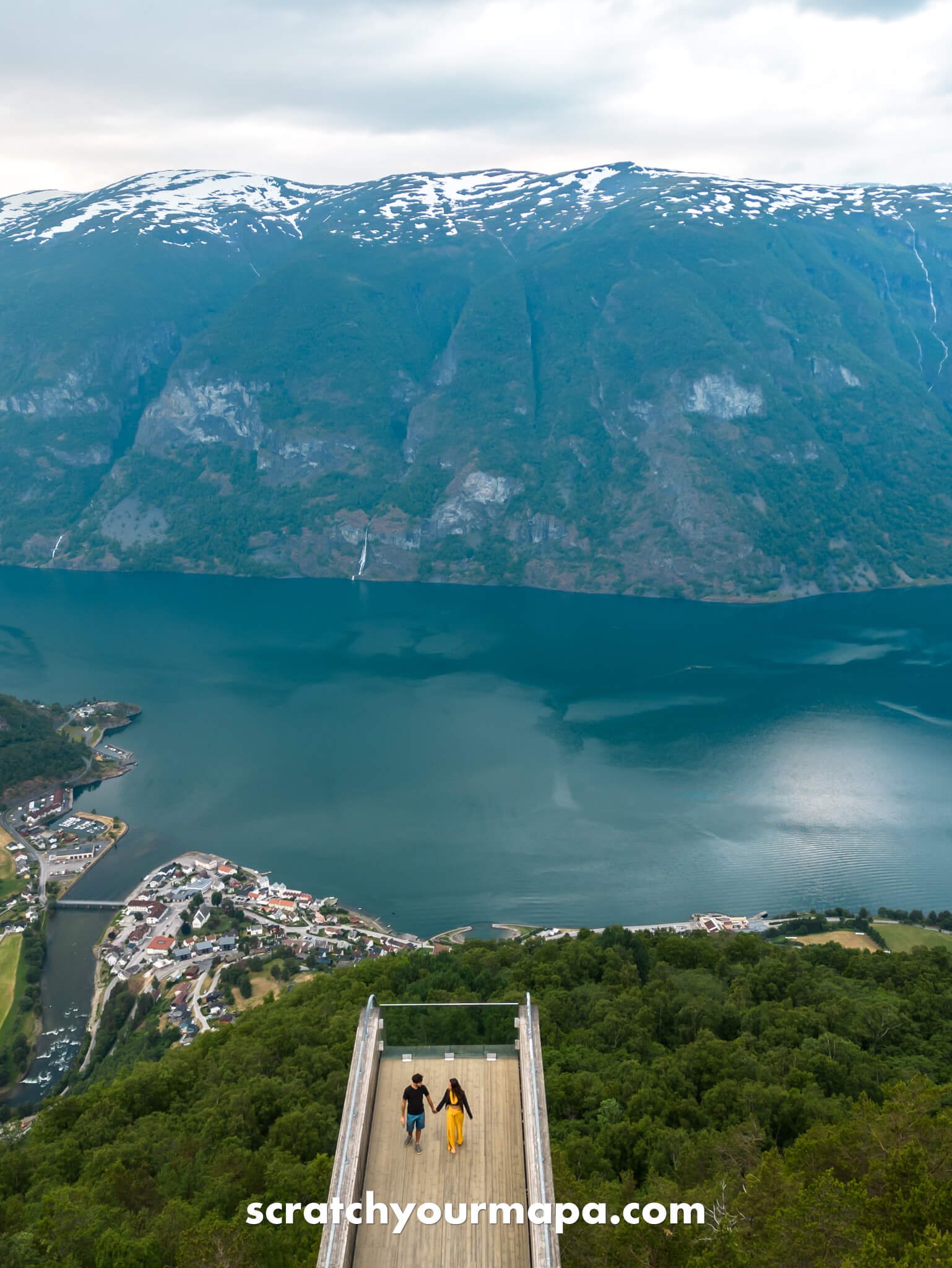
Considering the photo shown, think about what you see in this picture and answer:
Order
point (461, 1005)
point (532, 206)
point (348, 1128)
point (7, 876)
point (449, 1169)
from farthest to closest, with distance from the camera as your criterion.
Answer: point (532, 206), point (7, 876), point (461, 1005), point (348, 1128), point (449, 1169)

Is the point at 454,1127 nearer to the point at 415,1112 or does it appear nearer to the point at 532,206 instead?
the point at 415,1112

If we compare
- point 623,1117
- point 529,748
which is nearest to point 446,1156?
point 623,1117

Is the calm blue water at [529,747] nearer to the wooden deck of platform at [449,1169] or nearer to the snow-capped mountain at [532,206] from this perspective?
the wooden deck of platform at [449,1169]

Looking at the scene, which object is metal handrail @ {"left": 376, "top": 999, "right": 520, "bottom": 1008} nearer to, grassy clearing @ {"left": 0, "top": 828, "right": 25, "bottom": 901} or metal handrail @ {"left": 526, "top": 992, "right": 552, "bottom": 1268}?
metal handrail @ {"left": 526, "top": 992, "right": 552, "bottom": 1268}

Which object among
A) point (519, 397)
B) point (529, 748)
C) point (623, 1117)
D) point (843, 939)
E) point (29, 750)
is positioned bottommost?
point (29, 750)

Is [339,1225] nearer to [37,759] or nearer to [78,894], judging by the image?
[78,894]

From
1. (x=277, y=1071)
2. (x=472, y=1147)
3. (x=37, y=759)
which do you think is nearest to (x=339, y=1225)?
(x=472, y=1147)

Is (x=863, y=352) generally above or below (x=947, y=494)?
above
